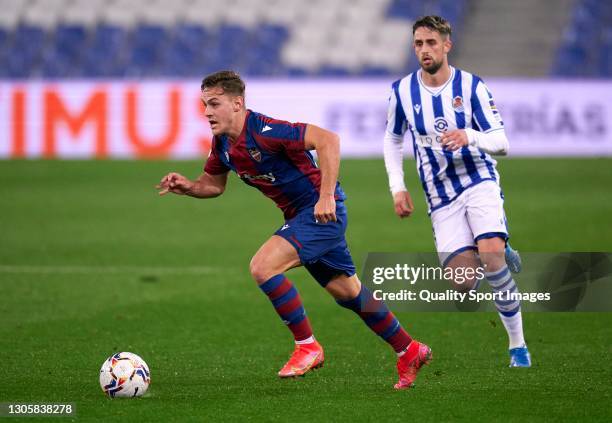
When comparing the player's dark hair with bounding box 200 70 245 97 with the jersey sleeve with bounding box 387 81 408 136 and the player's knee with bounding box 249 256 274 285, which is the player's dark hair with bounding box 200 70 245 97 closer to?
the player's knee with bounding box 249 256 274 285

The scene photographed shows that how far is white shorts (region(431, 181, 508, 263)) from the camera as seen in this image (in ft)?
22.9

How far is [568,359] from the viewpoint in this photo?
23.5ft

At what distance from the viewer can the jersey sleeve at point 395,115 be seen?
727 cm

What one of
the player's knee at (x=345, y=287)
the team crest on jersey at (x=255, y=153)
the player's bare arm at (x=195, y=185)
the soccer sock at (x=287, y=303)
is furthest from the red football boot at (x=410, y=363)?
the player's bare arm at (x=195, y=185)

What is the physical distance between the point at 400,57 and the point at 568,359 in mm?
20367

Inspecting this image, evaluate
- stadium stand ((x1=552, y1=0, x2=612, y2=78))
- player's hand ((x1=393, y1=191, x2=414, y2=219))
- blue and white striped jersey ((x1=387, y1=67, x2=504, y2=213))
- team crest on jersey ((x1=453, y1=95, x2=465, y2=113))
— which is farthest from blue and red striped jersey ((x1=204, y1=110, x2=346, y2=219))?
stadium stand ((x1=552, y1=0, x2=612, y2=78))

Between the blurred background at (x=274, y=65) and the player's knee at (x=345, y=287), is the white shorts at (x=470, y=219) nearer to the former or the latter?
the player's knee at (x=345, y=287)

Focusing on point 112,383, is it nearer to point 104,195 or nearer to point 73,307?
point 73,307

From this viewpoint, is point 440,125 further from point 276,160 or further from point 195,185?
point 195,185

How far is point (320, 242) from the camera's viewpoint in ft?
20.7

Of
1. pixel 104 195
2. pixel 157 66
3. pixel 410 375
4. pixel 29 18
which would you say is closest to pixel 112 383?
pixel 410 375

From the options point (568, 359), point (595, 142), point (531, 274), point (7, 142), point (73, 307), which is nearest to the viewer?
point (568, 359)

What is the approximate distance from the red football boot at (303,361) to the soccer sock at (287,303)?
0.22 feet

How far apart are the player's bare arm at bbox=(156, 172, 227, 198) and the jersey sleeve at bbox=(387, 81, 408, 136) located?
125 cm
